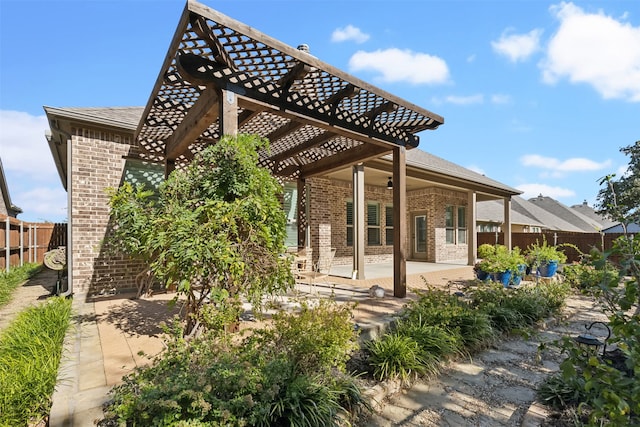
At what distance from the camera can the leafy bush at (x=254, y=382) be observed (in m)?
1.80

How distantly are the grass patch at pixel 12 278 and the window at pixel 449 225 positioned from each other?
1390 centimetres

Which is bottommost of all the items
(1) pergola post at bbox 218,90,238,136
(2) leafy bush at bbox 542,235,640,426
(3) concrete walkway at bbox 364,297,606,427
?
(3) concrete walkway at bbox 364,297,606,427

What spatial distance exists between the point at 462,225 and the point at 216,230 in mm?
13959

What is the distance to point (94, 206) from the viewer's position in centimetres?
589

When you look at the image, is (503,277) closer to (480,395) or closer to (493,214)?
(480,395)

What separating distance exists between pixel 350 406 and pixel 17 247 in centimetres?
1299

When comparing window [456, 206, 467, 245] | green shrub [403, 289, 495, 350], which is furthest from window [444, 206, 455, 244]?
green shrub [403, 289, 495, 350]

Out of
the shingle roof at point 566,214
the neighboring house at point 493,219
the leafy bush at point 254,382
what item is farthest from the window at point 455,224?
the shingle roof at point 566,214

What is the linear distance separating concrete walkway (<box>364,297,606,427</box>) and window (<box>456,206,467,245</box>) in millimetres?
11323

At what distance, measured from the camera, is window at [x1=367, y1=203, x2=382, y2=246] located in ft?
39.7

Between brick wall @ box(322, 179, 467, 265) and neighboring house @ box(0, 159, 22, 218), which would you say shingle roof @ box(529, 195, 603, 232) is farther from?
neighboring house @ box(0, 159, 22, 218)

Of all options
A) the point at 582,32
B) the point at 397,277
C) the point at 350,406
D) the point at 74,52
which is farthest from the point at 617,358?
the point at 74,52

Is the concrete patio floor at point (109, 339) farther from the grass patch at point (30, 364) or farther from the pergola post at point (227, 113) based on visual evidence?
the pergola post at point (227, 113)

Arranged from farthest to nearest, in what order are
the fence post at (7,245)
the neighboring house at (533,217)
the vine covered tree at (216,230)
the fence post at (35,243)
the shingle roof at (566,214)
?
the shingle roof at (566,214), the neighboring house at (533,217), the fence post at (35,243), the fence post at (7,245), the vine covered tree at (216,230)
